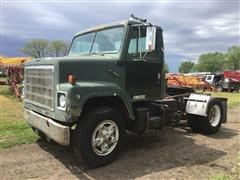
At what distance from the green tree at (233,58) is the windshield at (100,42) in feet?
319

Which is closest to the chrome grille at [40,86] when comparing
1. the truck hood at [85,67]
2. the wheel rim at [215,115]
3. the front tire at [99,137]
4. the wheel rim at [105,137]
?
the truck hood at [85,67]

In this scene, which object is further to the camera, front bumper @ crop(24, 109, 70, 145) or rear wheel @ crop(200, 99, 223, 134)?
rear wheel @ crop(200, 99, 223, 134)

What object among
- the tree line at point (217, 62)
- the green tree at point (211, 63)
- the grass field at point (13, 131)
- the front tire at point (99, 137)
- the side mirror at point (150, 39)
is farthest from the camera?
→ the green tree at point (211, 63)

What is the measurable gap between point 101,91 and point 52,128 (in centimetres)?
104

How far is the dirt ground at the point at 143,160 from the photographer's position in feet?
18.1

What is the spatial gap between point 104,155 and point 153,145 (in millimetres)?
1770

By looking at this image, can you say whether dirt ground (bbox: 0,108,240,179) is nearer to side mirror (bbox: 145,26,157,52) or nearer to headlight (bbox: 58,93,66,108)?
headlight (bbox: 58,93,66,108)

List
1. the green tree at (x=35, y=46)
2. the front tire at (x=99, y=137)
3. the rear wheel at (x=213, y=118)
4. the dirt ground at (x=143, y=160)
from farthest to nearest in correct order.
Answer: the green tree at (x=35, y=46)
the rear wheel at (x=213, y=118)
the front tire at (x=99, y=137)
the dirt ground at (x=143, y=160)

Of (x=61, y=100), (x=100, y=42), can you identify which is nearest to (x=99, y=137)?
(x=61, y=100)

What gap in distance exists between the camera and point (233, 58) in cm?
10050

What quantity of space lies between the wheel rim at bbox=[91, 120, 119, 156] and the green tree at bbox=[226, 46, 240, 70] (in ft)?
323

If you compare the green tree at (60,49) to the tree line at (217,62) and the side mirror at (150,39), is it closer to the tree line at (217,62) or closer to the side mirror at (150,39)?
the side mirror at (150,39)

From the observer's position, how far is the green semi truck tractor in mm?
5535

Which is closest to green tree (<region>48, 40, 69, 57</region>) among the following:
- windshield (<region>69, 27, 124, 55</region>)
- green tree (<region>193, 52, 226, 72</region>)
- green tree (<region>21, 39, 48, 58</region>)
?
windshield (<region>69, 27, 124, 55</region>)
